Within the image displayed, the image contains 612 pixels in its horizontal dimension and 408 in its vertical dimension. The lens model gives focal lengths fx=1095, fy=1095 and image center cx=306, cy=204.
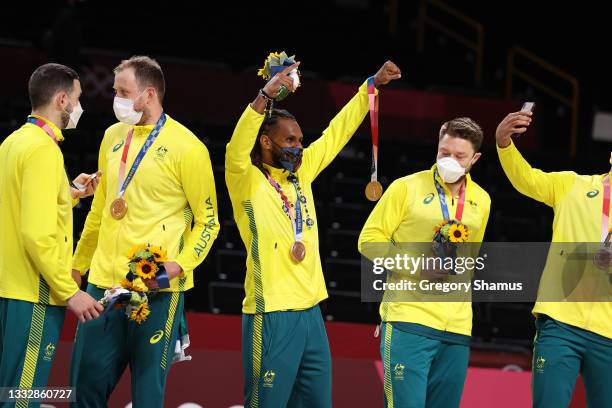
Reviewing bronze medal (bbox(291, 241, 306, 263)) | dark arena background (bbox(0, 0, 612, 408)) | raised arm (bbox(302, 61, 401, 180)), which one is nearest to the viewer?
bronze medal (bbox(291, 241, 306, 263))

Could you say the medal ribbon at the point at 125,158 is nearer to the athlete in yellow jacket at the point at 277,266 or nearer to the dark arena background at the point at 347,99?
the athlete in yellow jacket at the point at 277,266

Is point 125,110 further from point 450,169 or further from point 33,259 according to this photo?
point 450,169

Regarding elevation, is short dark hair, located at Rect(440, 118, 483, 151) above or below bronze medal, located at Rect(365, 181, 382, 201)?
above

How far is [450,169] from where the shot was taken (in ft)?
18.5

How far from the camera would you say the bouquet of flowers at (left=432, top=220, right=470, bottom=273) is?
18.2 ft

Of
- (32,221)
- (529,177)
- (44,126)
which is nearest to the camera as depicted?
(32,221)

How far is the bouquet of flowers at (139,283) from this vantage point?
500 cm

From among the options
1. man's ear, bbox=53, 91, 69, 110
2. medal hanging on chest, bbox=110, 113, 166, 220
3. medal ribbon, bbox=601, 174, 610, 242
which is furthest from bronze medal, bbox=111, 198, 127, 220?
medal ribbon, bbox=601, 174, 610, 242

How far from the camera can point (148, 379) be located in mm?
5199

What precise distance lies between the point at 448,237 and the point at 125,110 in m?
1.73

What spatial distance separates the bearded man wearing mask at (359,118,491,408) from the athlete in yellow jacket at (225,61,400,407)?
0.36m

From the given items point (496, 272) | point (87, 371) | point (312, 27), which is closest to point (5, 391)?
point (87, 371)

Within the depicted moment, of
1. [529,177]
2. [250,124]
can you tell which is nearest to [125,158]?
[250,124]

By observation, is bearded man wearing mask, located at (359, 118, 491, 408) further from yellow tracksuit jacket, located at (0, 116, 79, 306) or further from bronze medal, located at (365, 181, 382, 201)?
yellow tracksuit jacket, located at (0, 116, 79, 306)
